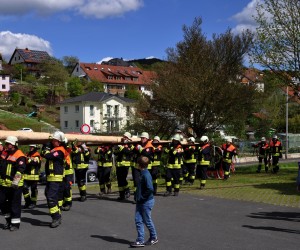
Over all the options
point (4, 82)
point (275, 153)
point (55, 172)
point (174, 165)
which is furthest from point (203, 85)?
point (4, 82)

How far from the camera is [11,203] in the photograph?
9555 mm

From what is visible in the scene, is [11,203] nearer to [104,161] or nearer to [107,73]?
[104,161]

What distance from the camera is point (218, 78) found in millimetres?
26422

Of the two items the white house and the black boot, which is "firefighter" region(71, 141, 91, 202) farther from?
the white house

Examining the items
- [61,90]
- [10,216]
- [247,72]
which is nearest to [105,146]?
[10,216]

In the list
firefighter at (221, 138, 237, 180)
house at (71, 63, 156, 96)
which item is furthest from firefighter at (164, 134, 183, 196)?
house at (71, 63, 156, 96)

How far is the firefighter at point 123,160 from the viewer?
44.2 ft

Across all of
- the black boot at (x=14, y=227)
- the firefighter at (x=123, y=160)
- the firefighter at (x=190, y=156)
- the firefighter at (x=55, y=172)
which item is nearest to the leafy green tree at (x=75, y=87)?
the firefighter at (x=190, y=156)

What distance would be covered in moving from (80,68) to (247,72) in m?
73.4

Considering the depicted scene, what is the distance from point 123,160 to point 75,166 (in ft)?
5.06

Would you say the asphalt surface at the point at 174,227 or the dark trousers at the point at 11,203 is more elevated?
the dark trousers at the point at 11,203


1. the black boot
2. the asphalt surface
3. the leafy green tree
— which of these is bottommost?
the asphalt surface

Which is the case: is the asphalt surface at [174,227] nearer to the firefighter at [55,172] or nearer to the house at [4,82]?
the firefighter at [55,172]

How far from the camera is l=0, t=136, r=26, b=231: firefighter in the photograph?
9.44 meters
